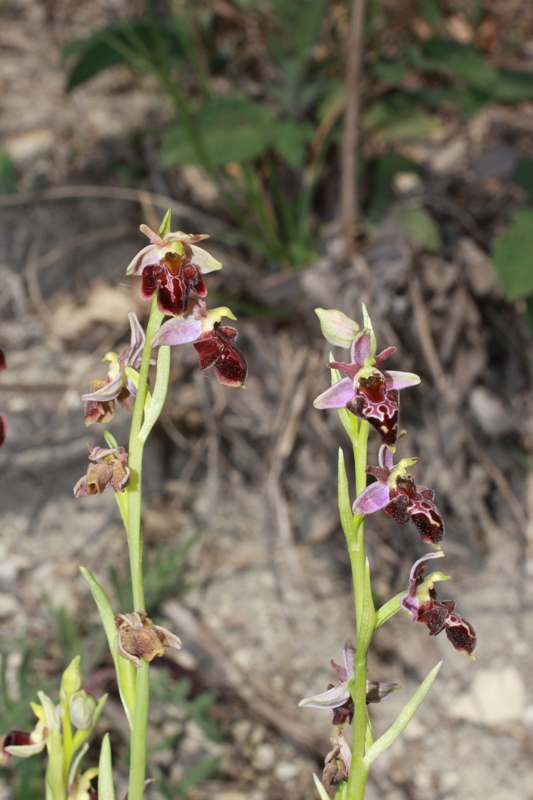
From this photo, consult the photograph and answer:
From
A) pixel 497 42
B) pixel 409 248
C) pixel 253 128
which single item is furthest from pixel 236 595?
pixel 497 42

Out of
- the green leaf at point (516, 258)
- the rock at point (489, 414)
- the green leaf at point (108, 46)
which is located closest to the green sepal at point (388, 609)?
the green leaf at point (516, 258)

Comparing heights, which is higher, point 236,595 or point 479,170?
point 479,170

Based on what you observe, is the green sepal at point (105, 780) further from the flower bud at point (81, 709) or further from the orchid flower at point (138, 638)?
the orchid flower at point (138, 638)

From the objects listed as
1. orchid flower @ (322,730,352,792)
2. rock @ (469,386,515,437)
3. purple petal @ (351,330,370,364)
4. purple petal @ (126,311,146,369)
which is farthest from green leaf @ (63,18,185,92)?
orchid flower @ (322,730,352,792)

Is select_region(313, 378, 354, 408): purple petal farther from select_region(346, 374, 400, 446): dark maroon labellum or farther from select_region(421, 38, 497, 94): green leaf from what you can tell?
select_region(421, 38, 497, 94): green leaf

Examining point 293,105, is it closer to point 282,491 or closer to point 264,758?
point 282,491

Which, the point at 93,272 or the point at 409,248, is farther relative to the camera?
the point at 93,272

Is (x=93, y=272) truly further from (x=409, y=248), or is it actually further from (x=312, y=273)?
(x=409, y=248)
